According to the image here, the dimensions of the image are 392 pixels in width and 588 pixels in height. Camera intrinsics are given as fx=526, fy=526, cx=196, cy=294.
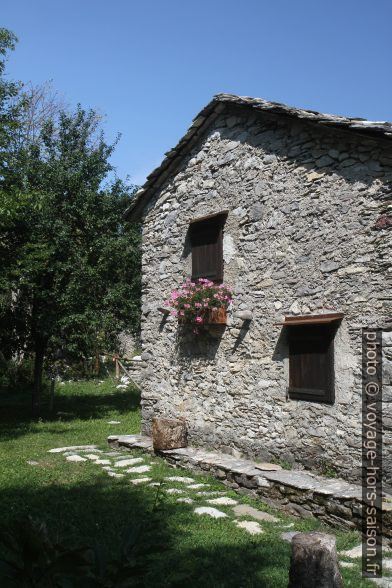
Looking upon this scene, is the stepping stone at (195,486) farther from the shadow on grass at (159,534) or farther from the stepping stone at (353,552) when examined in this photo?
the stepping stone at (353,552)

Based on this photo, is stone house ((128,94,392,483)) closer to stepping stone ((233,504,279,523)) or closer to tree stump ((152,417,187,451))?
tree stump ((152,417,187,451))

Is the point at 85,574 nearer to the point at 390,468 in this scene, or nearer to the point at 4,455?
the point at 390,468

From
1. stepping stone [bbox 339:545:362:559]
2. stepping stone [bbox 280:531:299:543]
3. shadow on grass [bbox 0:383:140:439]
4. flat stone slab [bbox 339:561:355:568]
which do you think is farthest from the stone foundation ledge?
shadow on grass [bbox 0:383:140:439]

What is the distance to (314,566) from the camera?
10.5ft

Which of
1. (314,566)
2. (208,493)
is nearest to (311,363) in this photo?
(208,493)

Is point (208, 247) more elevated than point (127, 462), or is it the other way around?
point (208, 247)

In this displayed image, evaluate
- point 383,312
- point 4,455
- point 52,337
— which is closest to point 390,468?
point 383,312

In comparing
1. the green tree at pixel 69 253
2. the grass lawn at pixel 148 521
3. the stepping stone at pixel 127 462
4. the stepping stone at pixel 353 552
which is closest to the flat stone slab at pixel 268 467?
the grass lawn at pixel 148 521

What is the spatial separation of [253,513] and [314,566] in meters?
2.74

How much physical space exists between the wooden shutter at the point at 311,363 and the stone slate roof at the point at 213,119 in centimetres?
231

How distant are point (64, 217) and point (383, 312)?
992 centimetres

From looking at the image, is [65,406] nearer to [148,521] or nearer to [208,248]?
[208,248]

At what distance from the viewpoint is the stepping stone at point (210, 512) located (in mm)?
5549

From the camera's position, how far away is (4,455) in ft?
27.5
